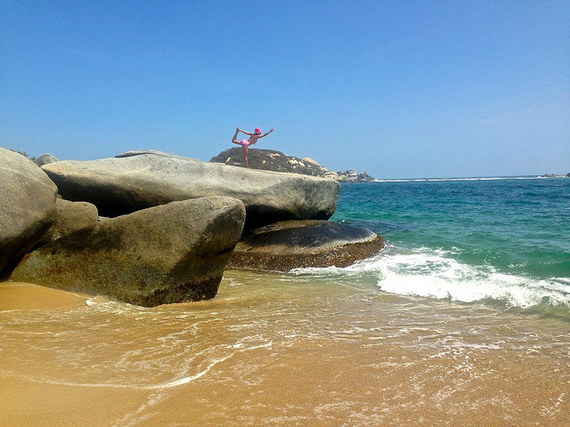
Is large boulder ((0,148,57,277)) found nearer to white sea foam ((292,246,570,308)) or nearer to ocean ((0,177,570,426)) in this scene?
ocean ((0,177,570,426))

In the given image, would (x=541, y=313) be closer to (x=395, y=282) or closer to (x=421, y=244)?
(x=395, y=282)

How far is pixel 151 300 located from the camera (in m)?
5.23

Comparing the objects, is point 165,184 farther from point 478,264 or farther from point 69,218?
point 478,264

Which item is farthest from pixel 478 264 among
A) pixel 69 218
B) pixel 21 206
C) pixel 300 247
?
pixel 21 206

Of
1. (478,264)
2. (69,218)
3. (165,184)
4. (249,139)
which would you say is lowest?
(478,264)

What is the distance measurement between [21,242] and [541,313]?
21.5 feet

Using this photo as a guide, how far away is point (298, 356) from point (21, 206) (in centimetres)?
402

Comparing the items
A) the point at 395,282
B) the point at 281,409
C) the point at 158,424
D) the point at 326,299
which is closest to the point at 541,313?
the point at 395,282

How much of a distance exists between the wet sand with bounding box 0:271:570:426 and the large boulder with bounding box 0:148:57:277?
582 mm

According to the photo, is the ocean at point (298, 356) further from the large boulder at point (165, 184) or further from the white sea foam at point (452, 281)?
the large boulder at point (165, 184)

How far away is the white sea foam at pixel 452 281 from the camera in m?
6.01

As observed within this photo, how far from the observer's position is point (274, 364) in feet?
11.1

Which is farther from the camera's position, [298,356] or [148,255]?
[148,255]

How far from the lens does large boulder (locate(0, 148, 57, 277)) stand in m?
5.11
